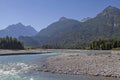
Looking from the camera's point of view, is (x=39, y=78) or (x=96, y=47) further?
(x=96, y=47)

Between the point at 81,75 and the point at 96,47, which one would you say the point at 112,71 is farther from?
the point at 96,47

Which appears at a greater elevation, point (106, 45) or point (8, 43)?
point (8, 43)

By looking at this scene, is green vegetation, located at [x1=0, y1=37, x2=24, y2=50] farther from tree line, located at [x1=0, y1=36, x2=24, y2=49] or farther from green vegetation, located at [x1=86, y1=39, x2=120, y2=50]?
green vegetation, located at [x1=86, y1=39, x2=120, y2=50]

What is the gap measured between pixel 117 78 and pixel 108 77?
1449 mm

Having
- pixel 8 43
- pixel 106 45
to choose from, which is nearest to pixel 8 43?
pixel 8 43

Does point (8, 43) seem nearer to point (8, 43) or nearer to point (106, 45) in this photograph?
point (8, 43)

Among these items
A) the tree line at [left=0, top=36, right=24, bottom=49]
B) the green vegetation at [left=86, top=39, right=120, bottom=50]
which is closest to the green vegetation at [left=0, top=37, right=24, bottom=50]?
the tree line at [left=0, top=36, right=24, bottom=49]

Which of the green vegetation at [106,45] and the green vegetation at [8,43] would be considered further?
the green vegetation at [106,45]

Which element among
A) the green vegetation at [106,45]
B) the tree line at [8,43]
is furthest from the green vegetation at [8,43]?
the green vegetation at [106,45]

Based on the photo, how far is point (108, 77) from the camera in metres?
32.1

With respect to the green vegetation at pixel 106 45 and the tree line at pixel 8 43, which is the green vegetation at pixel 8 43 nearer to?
the tree line at pixel 8 43

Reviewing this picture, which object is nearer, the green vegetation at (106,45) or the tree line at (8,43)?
the tree line at (8,43)

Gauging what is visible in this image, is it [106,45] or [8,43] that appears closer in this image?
[8,43]

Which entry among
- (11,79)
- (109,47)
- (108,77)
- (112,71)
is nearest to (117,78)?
(108,77)
